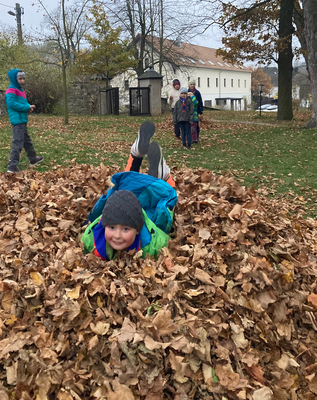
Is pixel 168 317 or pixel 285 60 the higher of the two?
pixel 285 60

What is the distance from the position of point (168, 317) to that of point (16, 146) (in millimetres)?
5329

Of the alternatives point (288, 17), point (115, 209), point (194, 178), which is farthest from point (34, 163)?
point (288, 17)

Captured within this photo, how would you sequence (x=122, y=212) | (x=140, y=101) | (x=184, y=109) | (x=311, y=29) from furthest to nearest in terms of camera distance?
(x=140, y=101)
(x=311, y=29)
(x=184, y=109)
(x=122, y=212)

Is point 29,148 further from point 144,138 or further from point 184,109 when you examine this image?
point 184,109

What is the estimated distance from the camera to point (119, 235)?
8.47ft

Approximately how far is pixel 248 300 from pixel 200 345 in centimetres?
57

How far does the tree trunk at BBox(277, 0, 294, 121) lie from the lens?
612 inches

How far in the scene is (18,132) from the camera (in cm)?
652

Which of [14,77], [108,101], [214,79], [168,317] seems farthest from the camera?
[214,79]

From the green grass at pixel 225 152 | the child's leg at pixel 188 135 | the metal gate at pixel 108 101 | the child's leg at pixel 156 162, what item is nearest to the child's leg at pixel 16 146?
the green grass at pixel 225 152

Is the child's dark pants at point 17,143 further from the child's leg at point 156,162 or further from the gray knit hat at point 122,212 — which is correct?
the gray knit hat at point 122,212

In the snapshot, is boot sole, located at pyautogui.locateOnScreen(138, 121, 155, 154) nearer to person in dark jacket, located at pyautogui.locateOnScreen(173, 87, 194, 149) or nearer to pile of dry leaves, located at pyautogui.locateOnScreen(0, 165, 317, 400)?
pile of dry leaves, located at pyautogui.locateOnScreen(0, 165, 317, 400)

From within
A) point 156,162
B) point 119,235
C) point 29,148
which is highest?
point 29,148

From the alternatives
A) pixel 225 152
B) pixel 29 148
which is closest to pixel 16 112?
pixel 29 148
